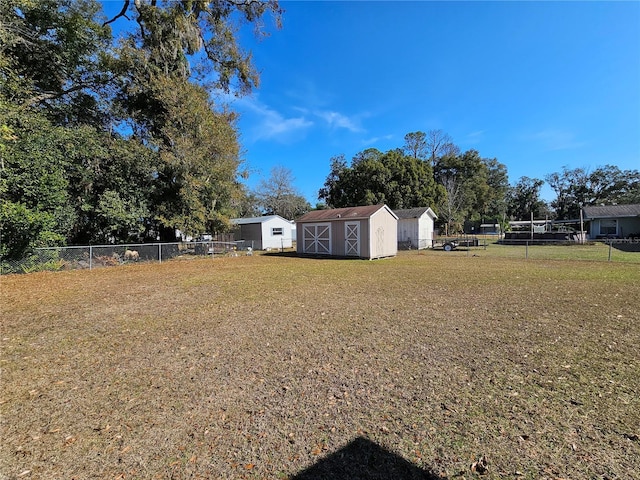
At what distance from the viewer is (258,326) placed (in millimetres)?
5168

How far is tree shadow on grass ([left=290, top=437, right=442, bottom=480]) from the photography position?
2023mm

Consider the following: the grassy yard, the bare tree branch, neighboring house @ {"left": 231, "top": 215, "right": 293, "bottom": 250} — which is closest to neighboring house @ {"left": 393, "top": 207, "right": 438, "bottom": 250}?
neighboring house @ {"left": 231, "top": 215, "right": 293, "bottom": 250}

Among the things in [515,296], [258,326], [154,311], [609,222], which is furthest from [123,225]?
[609,222]

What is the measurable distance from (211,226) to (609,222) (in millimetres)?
36506

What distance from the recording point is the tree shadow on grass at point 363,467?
6.64 ft

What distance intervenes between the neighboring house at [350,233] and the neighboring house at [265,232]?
6.08 metres

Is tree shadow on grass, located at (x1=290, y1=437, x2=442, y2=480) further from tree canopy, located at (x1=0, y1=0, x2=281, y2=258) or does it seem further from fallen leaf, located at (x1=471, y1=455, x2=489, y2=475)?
tree canopy, located at (x1=0, y1=0, x2=281, y2=258)

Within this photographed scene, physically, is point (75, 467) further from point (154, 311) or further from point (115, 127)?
point (115, 127)

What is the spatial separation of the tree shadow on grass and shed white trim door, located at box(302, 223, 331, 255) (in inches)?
647

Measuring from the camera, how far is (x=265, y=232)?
83.6 ft

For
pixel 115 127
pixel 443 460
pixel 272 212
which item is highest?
pixel 115 127

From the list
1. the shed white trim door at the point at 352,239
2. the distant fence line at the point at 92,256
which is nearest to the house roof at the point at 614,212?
the shed white trim door at the point at 352,239

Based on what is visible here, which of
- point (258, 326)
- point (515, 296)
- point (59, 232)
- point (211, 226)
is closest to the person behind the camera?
point (258, 326)

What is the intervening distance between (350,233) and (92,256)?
41.6 ft
